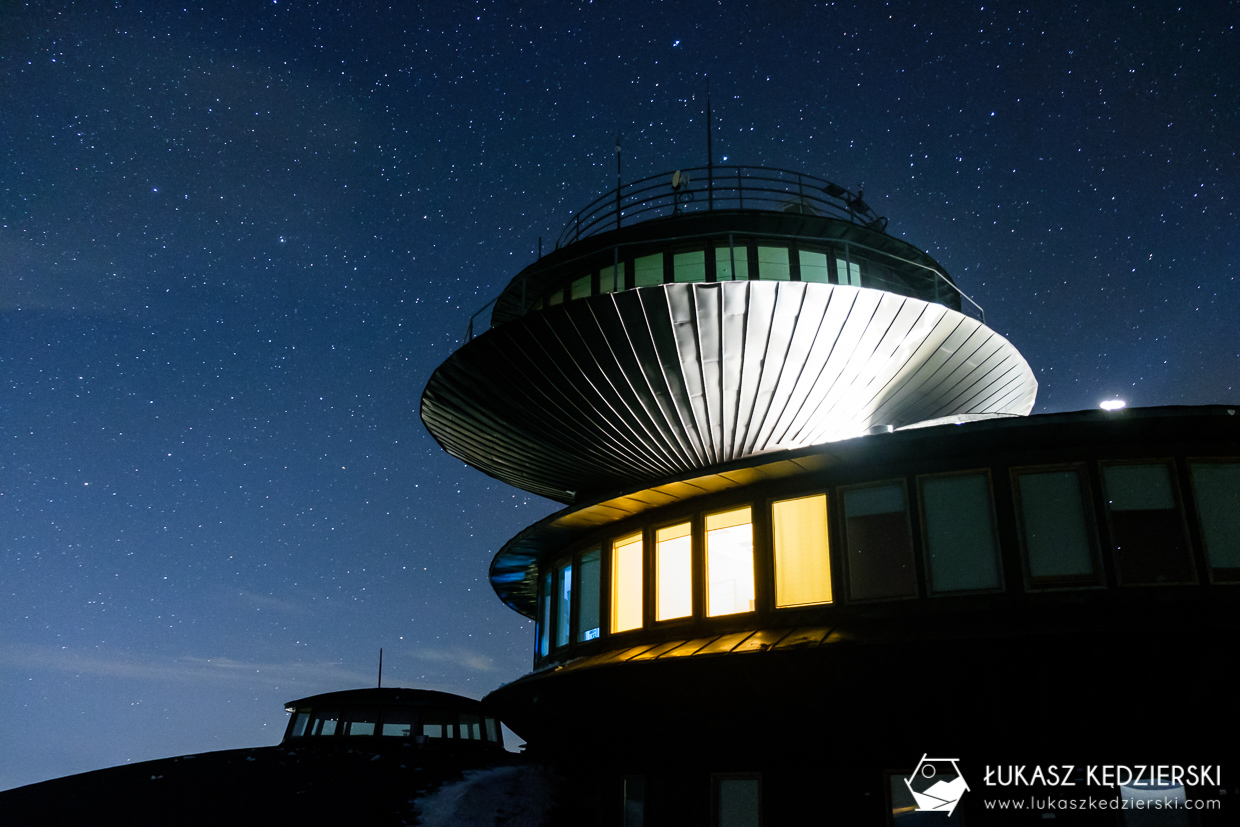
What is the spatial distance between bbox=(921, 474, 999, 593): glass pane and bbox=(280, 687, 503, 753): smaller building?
17589mm

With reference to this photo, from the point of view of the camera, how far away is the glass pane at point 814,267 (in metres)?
20.8

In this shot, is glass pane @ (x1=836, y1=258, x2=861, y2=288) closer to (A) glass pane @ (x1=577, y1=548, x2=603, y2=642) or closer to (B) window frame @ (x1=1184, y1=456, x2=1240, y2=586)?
(A) glass pane @ (x1=577, y1=548, x2=603, y2=642)

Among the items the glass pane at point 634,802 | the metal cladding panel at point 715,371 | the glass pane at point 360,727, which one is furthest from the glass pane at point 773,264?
the glass pane at point 360,727

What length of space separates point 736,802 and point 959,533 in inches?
209

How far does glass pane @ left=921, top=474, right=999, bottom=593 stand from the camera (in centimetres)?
1155

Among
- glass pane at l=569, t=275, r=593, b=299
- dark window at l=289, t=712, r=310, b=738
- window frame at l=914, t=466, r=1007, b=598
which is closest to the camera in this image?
window frame at l=914, t=466, r=1007, b=598

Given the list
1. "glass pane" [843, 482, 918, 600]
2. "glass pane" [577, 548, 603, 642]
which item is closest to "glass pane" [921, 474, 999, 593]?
"glass pane" [843, 482, 918, 600]

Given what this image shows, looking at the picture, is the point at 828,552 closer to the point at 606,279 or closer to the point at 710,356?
the point at 710,356

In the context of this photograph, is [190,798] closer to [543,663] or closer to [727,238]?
[543,663]

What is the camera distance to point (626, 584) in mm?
15469

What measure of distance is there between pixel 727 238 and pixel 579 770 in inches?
496

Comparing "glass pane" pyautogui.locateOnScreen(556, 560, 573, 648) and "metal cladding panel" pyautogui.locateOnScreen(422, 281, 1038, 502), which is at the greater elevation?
"metal cladding panel" pyautogui.locateOnScreen(422, 281, 1038, 502)

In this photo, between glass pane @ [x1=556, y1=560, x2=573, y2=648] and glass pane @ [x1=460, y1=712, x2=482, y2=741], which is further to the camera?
glass pane @ [x1=460, y1=712, x2=482, y2=741]

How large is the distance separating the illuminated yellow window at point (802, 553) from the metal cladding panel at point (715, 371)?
375cm
